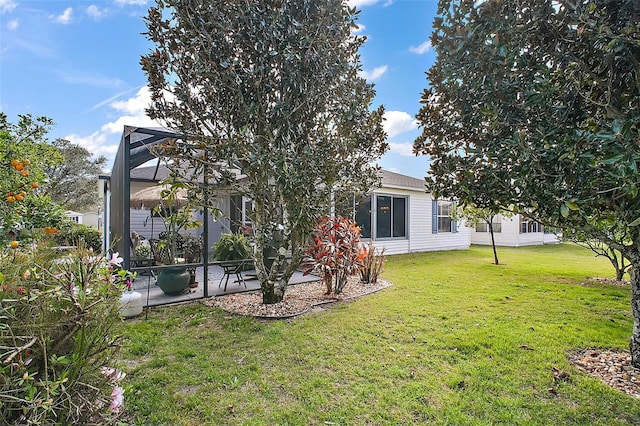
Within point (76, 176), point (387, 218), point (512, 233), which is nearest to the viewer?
point (387, 218)

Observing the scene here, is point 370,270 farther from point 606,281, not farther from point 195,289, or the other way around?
point 606,281

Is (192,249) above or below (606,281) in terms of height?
above

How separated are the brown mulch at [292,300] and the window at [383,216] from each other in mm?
4419

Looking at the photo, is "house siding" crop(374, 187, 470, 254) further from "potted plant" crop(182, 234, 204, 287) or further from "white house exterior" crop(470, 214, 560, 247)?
"potted plant" crop(182, 234, 204, 287)

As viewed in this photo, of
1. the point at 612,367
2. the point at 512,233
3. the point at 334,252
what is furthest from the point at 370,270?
the point at 512,233

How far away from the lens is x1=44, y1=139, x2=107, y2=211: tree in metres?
20.5

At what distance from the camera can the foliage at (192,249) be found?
7.85 metres

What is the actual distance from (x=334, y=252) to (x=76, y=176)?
23.5 meters

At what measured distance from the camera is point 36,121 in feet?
14.5

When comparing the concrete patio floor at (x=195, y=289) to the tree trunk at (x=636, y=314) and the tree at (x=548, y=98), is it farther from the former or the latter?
the tree trunk at (x=636, y=314)

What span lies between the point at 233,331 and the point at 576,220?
412cm

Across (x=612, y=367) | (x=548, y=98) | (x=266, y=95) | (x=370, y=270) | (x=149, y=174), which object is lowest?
(x=612, y=367)

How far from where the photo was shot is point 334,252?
5.92m

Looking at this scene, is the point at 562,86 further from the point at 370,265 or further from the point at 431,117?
the point at 370,265
